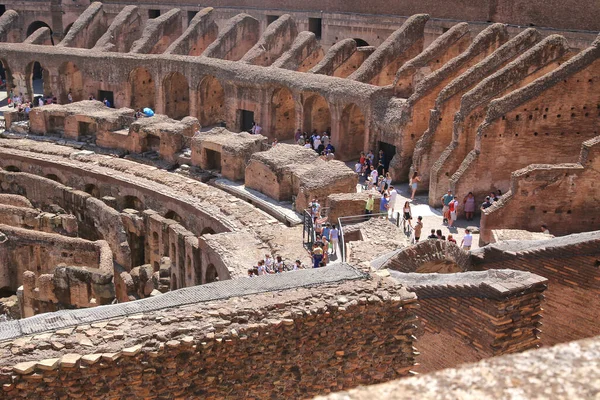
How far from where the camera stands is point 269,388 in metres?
8.93

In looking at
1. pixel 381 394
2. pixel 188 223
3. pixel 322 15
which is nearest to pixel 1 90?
pixel 322 15

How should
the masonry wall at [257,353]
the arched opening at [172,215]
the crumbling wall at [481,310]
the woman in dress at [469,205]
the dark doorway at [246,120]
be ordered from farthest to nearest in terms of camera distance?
the dark doorway at [246,120]
the arched opening at [172,215]
the woman in dress at [469,205]
the crumbling wall at [481,310]
the masonry wall at [257,353]

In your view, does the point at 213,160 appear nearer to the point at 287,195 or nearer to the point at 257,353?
the point at 287,195

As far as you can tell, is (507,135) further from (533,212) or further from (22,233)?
(22,233)

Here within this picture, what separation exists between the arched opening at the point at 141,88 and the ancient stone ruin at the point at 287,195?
11 centimetres

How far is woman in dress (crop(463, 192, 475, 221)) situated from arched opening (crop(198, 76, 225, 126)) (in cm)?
1429

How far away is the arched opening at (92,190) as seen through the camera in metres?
24.8

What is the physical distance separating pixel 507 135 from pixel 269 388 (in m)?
12.3

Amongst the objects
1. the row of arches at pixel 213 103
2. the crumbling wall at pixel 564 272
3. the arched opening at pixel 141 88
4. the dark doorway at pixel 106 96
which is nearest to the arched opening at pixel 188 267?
the row of arches at pixel 213 103

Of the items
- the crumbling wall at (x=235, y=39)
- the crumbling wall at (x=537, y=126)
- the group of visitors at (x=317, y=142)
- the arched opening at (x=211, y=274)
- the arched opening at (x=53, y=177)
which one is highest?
the crumbling wall at (x=235, y=39)

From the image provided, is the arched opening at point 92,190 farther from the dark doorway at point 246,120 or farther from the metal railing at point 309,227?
the metal railing at point 309,227

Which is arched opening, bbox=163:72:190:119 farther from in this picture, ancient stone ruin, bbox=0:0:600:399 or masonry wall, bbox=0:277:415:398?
masonry wall, bbox=0:277:415:398

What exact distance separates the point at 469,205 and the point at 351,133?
23.9ft

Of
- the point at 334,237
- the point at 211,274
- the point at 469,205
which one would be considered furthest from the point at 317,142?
the point at 334,237
